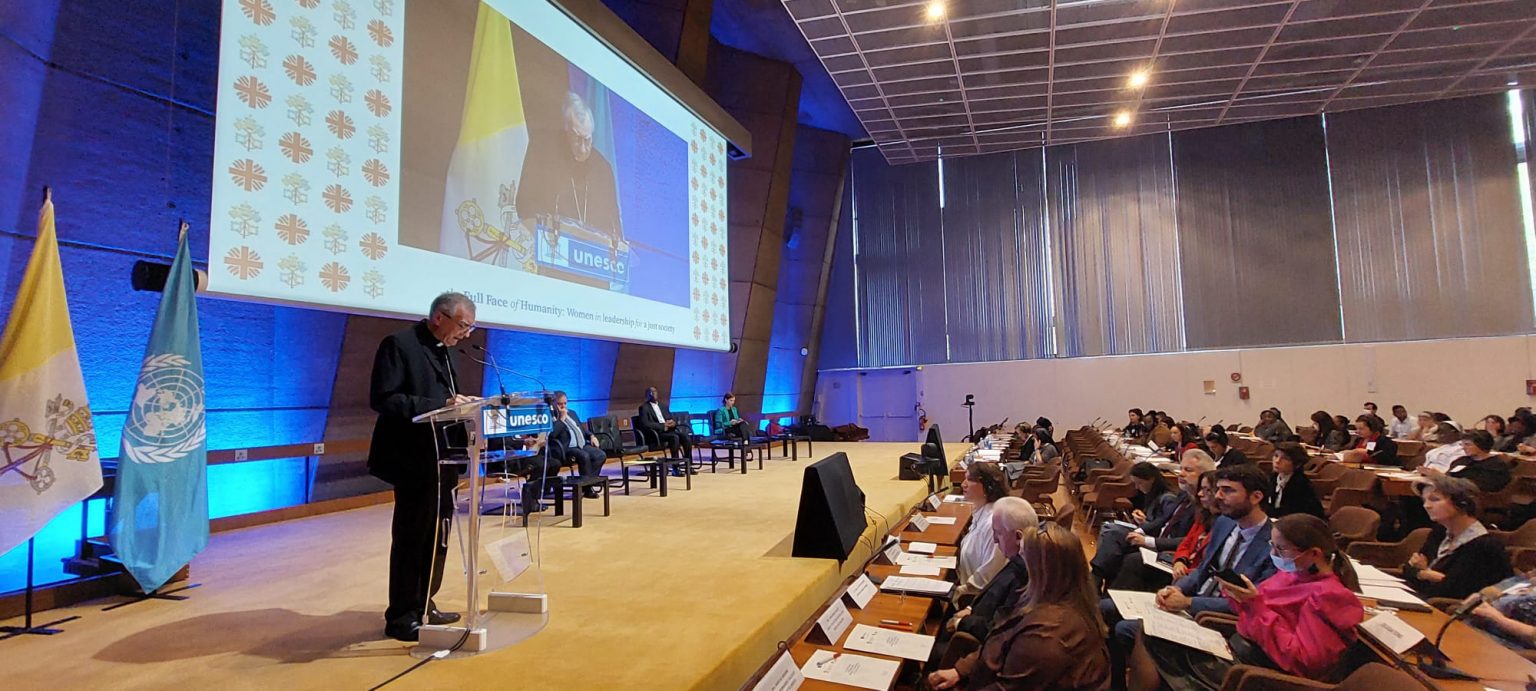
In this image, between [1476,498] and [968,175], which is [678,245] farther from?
[968,175]

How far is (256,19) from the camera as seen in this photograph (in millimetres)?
3428

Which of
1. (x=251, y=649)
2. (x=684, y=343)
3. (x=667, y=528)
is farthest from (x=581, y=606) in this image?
(x=684, y=343)

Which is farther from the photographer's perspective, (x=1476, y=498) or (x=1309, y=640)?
(x=1476, y=498)

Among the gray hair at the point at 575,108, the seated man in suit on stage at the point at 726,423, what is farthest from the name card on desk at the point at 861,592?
the seated man in suit on stage at the point at 726,423

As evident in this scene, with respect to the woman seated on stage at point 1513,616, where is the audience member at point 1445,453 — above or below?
above

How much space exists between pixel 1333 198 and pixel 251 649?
17570 millimetres

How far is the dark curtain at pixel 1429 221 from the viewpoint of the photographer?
489 inches

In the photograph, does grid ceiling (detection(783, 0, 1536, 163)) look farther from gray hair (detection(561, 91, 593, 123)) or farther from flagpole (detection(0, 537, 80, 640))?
flagpole (detection(0, 537, 80, 640))

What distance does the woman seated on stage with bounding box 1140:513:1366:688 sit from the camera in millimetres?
2088

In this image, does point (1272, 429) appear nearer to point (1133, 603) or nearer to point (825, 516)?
point (1133, 603)

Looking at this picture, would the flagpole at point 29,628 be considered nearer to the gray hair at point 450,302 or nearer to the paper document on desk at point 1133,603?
the gray hair at point 450,302

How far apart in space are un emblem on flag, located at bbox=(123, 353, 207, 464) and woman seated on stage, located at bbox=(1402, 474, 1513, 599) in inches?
227

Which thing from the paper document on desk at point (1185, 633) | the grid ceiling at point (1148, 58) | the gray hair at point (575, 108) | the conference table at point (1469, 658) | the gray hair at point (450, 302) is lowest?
the paper document on desk at point (1185, 633)

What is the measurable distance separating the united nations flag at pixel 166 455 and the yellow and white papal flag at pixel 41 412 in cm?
22
